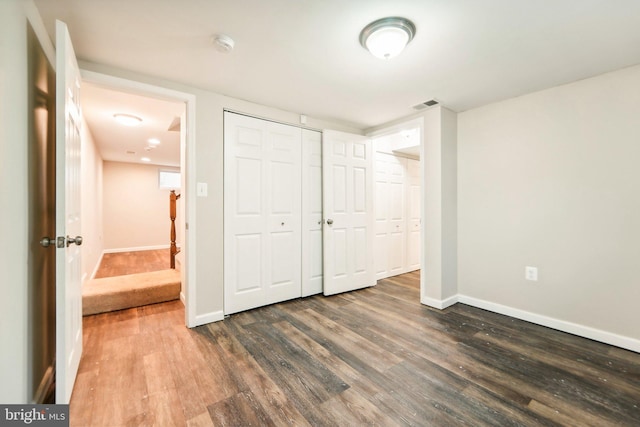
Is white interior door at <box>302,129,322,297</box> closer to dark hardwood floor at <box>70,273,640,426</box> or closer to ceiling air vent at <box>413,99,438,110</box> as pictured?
dark hardwood floor at <box>70,273,640,426</box>

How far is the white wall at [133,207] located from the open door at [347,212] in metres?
5.87

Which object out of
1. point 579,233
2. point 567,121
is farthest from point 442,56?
point 579,233

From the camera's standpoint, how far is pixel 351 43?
1756 millimetres

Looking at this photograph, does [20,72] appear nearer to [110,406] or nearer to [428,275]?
[110,406]

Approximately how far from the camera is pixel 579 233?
2.29m

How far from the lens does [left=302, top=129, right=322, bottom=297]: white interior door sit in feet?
10.5

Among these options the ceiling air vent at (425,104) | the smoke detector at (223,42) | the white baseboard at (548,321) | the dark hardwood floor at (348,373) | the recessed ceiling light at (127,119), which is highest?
the recessed ceiling light at (127,119)

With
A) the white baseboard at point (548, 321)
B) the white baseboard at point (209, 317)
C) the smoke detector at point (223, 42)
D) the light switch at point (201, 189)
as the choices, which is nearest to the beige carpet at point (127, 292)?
the white baseboard at point (209, 317)

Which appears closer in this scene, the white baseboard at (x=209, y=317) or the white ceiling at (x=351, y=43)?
the white ceiling at (x=351, y=43)

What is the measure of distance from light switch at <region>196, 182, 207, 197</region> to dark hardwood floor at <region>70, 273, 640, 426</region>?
4.04 feet

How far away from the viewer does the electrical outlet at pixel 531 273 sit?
8.30 feet

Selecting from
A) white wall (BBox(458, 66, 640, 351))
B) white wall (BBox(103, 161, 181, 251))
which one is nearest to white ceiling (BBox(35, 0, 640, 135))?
white wall (BBox(458, 66, 640, 351))

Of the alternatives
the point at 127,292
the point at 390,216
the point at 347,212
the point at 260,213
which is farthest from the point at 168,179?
the point at 390,216

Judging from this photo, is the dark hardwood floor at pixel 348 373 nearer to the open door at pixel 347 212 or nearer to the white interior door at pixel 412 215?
the open door at pixel 347 212
